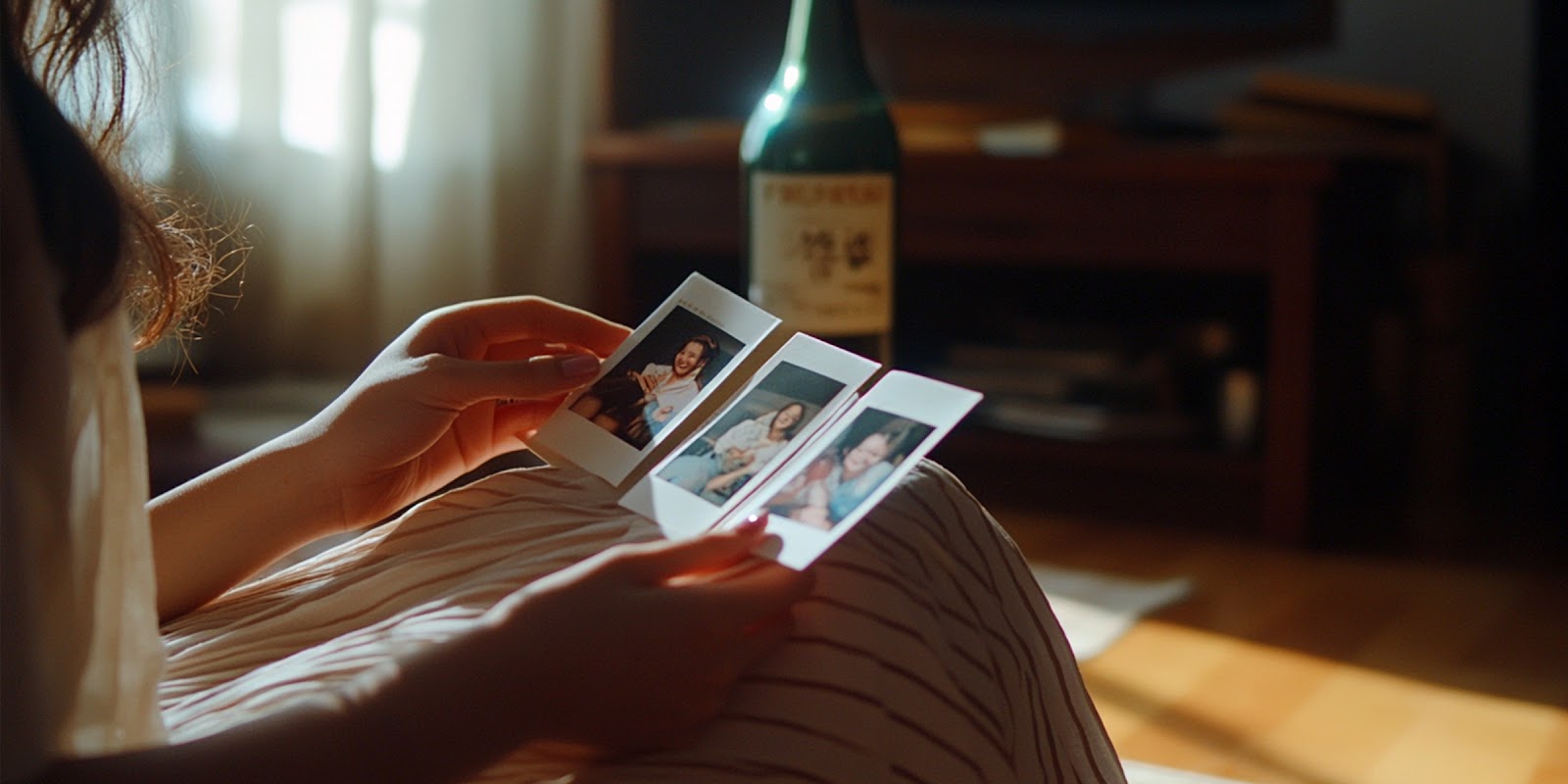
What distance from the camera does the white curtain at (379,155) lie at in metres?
2.11

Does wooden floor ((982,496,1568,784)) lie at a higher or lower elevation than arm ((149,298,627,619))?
lower

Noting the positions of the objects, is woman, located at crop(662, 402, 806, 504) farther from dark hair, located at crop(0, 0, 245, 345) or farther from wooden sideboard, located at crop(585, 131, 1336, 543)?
wooden sideboard, located at crop(585, 131, 1336, 543)

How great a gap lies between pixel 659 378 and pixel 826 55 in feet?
1.58

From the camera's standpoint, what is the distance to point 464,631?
621 mm

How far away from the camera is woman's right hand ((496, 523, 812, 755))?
63 cm

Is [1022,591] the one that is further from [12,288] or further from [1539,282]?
[1539,282]

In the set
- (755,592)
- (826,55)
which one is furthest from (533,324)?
(826,55)

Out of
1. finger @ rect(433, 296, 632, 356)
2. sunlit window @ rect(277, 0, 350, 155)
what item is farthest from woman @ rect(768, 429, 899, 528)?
sunlit window @ rect(277, 0, 350, 155)

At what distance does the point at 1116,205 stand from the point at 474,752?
1.41 m

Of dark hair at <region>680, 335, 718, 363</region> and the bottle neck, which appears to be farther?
the bottle neck

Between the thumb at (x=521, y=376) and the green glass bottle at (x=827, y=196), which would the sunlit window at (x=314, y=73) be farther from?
the thumb at (x=521, y=376)

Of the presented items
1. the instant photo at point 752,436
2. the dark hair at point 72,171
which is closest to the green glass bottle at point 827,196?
the instant photo at point 752,436

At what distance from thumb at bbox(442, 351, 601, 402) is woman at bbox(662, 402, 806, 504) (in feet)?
0.32

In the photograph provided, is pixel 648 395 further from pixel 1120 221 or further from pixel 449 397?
pixel 1120 221
